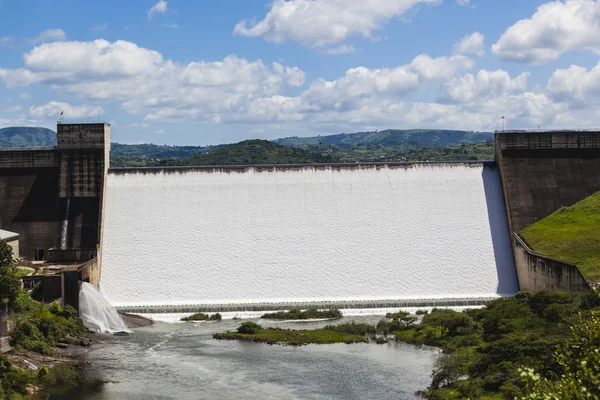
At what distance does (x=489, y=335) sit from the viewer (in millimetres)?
33312

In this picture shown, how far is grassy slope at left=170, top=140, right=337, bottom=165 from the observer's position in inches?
5669

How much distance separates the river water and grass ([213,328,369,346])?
21.7 inches

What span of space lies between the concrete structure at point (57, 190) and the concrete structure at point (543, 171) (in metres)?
23.5

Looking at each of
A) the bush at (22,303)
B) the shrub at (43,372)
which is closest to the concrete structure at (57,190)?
the bush at (22,303)

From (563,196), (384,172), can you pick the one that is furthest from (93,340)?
(563,196)

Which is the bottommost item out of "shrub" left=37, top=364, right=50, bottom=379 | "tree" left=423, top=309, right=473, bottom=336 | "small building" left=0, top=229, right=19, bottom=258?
"shrub" left=37, top=364, right=50, bottom=379

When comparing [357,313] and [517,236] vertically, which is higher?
[517,236]

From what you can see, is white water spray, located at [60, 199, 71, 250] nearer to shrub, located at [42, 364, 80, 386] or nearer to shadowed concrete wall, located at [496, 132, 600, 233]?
shrub, located at [42, 364, 80, 386]

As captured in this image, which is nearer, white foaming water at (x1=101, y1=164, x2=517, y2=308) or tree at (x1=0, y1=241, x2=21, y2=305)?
tree at (x1=0, y1=241, x2=21, y2=305)

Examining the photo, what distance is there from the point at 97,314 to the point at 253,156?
11258 cm

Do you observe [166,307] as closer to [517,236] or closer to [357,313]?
[357,313]

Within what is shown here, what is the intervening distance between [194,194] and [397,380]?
2195 cm

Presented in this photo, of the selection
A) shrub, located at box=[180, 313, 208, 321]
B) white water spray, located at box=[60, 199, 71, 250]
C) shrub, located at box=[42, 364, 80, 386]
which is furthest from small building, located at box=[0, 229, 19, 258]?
shrub, located at box=[42, 364, 80, 386]

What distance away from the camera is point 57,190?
4734 cm
